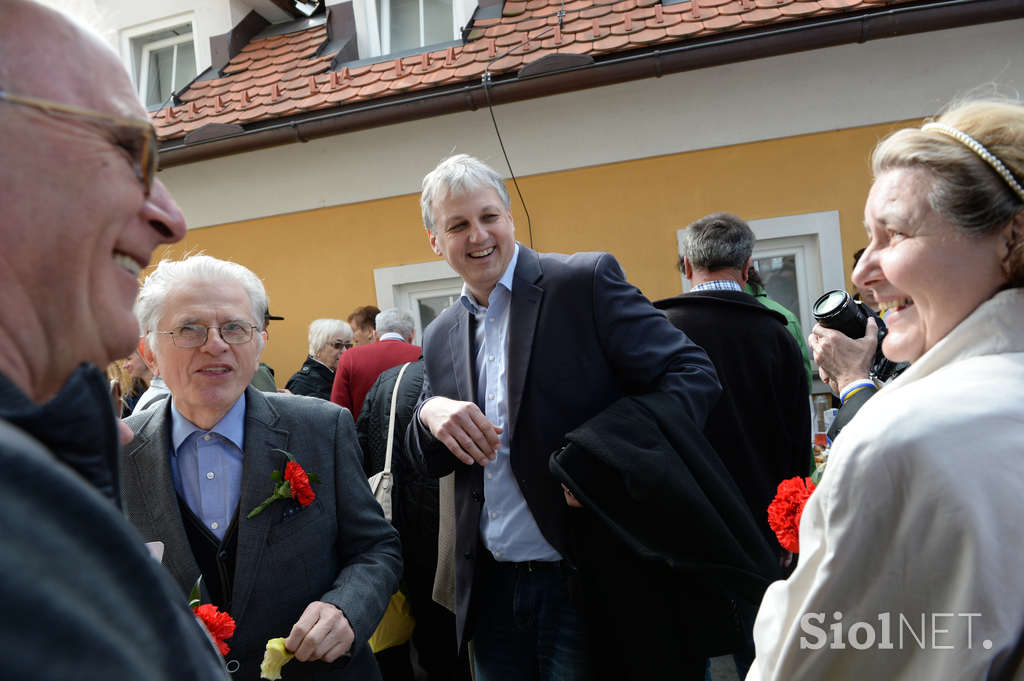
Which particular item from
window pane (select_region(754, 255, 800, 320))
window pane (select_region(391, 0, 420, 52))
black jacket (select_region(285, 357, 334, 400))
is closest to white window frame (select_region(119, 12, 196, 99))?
window pane (select_region(391, 0, 420, 52))

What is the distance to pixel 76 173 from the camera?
0.68 m

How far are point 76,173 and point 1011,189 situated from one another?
1.33 meters

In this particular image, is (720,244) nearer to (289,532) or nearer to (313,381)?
(289,532)

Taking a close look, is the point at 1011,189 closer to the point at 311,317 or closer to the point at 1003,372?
the point at 1003,372

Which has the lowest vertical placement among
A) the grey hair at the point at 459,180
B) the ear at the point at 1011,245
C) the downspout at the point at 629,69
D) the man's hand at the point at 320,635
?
the man's hand at the point at 320,635

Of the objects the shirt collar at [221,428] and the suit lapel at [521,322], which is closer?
the shirt collar at [221,428]

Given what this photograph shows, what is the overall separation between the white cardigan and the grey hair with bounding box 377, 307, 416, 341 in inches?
153

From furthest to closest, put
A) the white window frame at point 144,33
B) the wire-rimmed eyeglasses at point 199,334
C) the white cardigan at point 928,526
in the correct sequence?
the white window frame at point 144,33, the wire-rimmed eyeglasses at point 199,334, the white cardigan at point 928,526

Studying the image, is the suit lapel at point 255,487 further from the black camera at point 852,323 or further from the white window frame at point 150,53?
the white window frame at point 150,53

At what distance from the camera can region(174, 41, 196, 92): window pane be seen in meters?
7.48

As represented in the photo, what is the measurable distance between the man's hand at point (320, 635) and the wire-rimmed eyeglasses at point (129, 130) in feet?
4.08

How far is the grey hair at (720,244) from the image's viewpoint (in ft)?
9.98

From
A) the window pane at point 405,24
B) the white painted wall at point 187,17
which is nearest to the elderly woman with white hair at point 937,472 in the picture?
the window pane at point 405,24

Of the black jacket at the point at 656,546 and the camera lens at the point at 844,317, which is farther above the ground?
the camera lens at the point at 844,317
